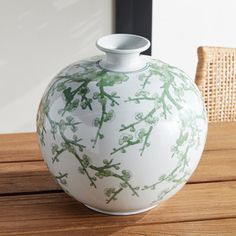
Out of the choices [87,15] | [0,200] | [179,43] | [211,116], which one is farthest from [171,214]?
[179,43]

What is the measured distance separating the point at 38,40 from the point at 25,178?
46.6 inches

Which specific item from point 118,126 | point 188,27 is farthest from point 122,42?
point 188,27

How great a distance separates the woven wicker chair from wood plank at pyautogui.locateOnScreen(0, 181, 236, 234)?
513 millimetres

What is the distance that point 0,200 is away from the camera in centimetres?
92

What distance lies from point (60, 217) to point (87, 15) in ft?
4.37

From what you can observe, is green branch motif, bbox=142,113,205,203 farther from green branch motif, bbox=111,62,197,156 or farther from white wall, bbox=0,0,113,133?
white wall, bbox=0,0,113,133

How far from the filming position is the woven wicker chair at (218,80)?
1.41 m

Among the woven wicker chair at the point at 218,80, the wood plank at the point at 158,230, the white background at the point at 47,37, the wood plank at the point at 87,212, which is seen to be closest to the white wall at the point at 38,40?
the white background at the point at 47,37

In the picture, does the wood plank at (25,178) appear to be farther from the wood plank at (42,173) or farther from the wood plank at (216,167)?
the wood plank at (216,167)

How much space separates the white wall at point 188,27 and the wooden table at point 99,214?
50.8 inches

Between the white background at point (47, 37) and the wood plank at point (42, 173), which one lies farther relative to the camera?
the white background at point (47, 37)

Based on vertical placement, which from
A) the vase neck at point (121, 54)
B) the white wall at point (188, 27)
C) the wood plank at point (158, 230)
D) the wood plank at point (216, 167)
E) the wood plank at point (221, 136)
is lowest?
the white wall at point (188, 27)

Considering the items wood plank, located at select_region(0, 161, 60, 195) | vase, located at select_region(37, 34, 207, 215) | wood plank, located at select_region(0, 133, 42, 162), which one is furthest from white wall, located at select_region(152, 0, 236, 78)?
vase, located at select_region(37, 34, 207, 215)

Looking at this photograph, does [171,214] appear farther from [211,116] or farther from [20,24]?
[20,24]
